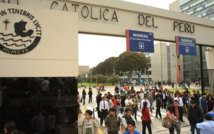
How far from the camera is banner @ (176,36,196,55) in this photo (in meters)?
9.44

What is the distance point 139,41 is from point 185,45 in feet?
11.9

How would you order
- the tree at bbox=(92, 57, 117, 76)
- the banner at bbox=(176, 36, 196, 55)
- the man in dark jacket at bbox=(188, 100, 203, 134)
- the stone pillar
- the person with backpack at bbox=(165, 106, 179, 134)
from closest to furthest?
the person with backpack at bbox=(165, 106, 179, 134)
the man in dark jacket at bbox=(188, 100, 203, 134)
the banner at bbox=(176, 36, 196, 55)
the stone pillar
the tree at bbox=(92, 57, 117, 76)

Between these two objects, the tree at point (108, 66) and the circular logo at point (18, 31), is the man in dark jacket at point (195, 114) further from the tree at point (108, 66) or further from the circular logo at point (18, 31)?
the tree at point (108, 66)

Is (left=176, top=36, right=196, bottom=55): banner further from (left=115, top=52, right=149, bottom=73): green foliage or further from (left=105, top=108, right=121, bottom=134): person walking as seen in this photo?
(left=115, top=52, right=149, bottom=73): green foliage

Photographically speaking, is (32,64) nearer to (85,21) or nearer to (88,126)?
(88,126)

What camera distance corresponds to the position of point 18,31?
170 inches

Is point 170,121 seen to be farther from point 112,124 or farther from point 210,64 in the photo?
point 210,64

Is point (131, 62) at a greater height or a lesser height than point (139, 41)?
greater

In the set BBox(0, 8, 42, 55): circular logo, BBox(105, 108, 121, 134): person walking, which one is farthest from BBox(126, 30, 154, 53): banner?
BBox(0, 8, 42, 55): circular logo

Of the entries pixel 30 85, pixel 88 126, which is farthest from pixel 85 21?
pixel 88 126

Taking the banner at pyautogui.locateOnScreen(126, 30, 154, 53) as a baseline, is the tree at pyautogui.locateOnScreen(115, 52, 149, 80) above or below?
above

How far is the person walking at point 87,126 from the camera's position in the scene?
14.5 ft

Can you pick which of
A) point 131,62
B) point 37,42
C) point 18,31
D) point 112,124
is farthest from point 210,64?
point 131,62

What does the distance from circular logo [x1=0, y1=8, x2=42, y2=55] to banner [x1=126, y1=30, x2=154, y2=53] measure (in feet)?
15.1
